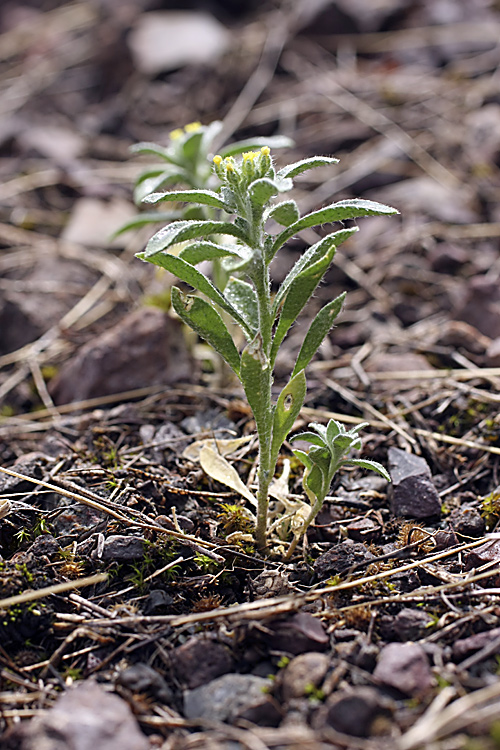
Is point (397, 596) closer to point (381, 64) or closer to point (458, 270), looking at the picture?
point (458, 270)

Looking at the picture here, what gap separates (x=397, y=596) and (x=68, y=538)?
106 cm

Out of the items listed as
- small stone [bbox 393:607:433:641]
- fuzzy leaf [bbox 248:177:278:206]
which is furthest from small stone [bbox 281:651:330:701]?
fuzzy leaf [bbox 248:177:278:206]

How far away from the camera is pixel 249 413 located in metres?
2.82

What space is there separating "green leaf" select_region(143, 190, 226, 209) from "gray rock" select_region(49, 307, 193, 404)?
4.45 ft

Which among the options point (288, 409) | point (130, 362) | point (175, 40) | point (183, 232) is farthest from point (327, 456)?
point (175, 40)

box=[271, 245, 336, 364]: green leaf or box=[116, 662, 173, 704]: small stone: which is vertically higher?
box=[271, 245, 336, 364]: green leaf

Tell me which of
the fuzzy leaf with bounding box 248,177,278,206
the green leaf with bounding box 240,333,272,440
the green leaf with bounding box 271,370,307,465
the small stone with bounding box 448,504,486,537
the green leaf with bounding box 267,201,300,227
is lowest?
the small stone with bounding box 448,504,486,537

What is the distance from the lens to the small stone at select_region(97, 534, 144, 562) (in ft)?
6.66

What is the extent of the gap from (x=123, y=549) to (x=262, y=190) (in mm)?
1166

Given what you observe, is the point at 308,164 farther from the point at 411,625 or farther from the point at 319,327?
the point at 411,625

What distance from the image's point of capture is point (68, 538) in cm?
214

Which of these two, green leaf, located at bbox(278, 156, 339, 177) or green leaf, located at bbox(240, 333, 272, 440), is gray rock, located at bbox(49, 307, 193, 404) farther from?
green leaf, located at bbox(278, 156, 339, 177)

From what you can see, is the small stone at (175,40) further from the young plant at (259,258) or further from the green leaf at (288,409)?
the green leaf at (288,409)

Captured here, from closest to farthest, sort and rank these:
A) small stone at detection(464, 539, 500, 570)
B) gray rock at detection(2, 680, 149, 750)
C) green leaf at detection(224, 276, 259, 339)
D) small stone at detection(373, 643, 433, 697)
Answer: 1. gray rock at detection(2, 680, 149, 750)
2. small stone at detection(373, 643, 433, 697)
3. small stone at detection(464, 539, 500, 570)
4. green leaf at detection(224, 276, 259, 339)
